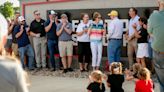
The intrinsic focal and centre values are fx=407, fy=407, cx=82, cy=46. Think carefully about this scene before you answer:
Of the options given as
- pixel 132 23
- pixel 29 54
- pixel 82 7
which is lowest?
pixel 29 54

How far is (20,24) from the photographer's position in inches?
501

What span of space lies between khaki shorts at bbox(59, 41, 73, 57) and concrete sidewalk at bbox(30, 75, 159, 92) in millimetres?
1111

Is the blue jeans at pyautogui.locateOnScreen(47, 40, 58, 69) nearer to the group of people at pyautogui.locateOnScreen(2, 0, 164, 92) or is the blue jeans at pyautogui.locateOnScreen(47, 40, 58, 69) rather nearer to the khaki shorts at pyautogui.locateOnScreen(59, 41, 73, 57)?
the group of people at pyautogui.locateOnScreen(2, 0, 164, 92)

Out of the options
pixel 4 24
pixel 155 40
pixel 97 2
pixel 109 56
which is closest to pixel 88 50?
pixel 109 56

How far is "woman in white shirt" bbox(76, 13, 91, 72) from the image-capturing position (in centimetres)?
1168

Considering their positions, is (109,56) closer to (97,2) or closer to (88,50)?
(88,50)

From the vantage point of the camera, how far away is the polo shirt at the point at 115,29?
1113cm

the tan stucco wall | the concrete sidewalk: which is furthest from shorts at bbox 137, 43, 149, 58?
the tan stucco wall

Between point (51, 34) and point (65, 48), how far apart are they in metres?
0.65

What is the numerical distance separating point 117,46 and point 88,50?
995mm

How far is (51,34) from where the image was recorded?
12.3 meters

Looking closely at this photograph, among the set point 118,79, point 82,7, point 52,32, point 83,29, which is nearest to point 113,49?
point 83,29

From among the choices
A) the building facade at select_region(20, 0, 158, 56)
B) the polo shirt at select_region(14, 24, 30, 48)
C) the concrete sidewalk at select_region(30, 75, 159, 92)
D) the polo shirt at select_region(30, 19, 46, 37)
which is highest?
the building facade at select_region(20, 0, 158, 56)

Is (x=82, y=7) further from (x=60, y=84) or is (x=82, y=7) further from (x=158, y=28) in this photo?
(x=158, y=28)
